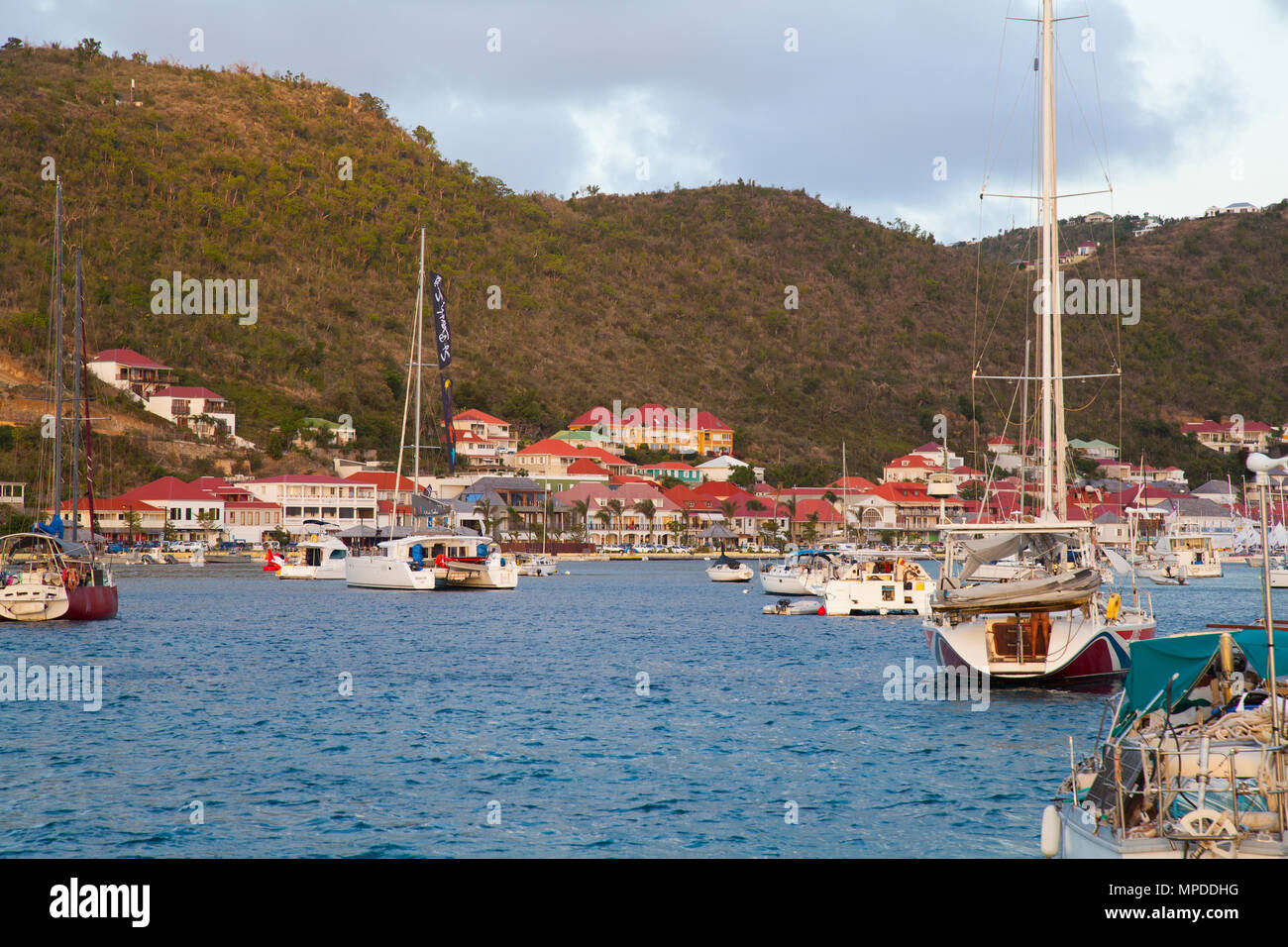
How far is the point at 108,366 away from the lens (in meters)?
120

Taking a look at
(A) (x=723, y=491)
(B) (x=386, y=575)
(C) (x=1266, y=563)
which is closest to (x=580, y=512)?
(A) (x=723, y=491)

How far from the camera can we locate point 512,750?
70.7 ft

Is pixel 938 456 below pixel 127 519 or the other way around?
the other way around

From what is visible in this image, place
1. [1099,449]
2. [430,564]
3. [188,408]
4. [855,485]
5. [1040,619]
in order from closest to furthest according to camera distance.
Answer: [1040,619], [430,564], [188,408], [855,485], [1099,449]

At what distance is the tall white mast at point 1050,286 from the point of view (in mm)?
32219

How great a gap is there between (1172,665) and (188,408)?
4685 inches

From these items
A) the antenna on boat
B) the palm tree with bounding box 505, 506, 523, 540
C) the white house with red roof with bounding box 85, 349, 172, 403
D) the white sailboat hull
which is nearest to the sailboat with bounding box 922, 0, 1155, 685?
the antenna on boat

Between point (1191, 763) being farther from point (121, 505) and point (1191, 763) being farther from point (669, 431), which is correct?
point (669, 431)

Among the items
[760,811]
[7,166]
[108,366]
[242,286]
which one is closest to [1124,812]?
[760,811]

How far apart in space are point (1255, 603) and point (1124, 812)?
188ft

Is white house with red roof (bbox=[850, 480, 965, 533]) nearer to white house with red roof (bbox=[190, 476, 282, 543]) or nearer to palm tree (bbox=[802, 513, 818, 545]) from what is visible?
palm tree (bbox=[802, 513, 818, 545])

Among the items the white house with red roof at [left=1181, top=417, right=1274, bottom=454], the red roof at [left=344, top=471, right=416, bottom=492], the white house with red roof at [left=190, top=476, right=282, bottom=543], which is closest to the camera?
the white house with red roof at [left=190, top=476, right=282, bottom=543]

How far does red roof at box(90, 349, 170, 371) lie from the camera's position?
120438mm
